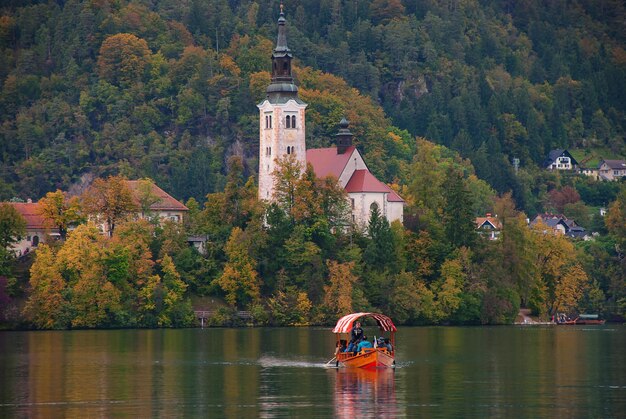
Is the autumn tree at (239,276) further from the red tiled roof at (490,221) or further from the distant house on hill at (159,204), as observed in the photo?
the red tiled roof at (490,221)

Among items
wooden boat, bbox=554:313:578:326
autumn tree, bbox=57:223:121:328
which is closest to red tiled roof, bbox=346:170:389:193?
wooden boat, bbox=554:313:578:326

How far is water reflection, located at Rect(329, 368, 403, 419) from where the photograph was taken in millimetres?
67562

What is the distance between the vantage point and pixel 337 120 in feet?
648

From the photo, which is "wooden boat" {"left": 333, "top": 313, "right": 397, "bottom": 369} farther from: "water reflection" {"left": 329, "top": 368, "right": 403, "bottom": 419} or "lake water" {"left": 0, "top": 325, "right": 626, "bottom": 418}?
"lake water" {"left": 0, "top": 325, "right": 626, "bottom": 418}

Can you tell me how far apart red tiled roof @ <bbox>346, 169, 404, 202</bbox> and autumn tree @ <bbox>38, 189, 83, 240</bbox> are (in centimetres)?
2614

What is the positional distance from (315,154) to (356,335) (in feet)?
227

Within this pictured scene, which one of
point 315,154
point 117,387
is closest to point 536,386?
point 117,387

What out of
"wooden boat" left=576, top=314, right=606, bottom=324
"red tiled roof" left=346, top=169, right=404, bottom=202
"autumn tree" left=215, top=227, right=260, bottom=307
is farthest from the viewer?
"red tiled roof" left=346, top=169, right=404, bottom=202

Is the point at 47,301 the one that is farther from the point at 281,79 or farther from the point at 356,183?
the point at 281,79

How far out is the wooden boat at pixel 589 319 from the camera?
500ft

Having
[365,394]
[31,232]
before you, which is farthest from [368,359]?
[31,232]

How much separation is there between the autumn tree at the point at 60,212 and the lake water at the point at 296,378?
23.1 m

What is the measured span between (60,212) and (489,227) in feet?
183

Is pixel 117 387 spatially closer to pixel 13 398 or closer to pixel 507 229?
pixel 13 398
